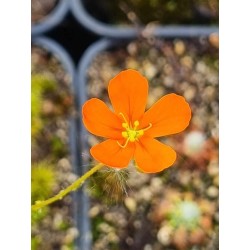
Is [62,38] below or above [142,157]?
above

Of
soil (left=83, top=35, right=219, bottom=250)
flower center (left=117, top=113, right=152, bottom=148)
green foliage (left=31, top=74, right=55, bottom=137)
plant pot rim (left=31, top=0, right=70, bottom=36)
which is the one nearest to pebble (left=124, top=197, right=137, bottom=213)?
soil (left=83, top=35, right=219, bottom=250)

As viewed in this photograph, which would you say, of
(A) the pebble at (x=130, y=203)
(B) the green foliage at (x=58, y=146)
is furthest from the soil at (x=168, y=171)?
(B) the green foliage at (x=58, y=146)

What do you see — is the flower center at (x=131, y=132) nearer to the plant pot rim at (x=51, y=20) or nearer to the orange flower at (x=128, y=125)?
the orange flower at (x=128, y=125)

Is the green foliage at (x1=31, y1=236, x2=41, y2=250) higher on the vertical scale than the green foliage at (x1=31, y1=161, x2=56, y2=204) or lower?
lower

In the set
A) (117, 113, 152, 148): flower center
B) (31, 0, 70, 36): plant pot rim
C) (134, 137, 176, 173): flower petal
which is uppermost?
(31, 0, 70, 36): plant pot rim

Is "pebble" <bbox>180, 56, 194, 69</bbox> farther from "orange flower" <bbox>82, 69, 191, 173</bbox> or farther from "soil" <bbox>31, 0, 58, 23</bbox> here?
"soil" <bbox>31, 0, 58, 23</bbox>
